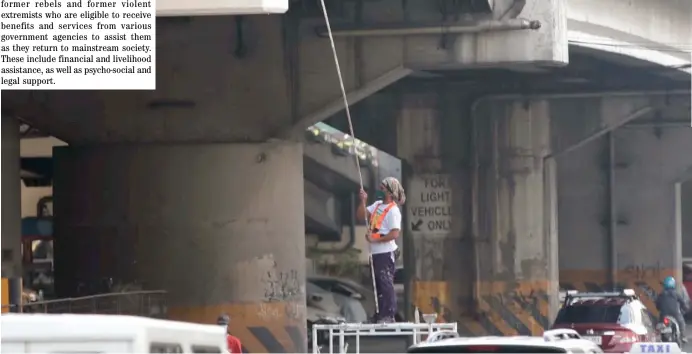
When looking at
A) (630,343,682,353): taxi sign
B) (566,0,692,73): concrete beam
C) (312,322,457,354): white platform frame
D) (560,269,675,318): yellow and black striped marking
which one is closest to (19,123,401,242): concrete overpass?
(560,269,675,318): yellow and black striped marking

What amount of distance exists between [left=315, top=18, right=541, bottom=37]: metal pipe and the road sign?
9383 mm

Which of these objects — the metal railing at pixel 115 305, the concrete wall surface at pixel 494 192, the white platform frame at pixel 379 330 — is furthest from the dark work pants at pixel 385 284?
the concrete wall surface at pixel 494 192

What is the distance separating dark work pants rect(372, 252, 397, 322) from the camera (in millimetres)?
17062

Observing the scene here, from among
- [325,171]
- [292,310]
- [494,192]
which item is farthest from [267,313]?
[325,171]

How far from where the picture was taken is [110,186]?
23438mm

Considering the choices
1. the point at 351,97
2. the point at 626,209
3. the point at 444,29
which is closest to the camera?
the point at 444,29

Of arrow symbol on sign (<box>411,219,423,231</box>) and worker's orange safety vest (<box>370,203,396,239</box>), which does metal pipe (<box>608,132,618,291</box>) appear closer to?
arrow symbol on sign (<box>411,219,423,231</box>)

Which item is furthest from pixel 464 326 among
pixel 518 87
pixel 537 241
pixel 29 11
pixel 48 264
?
pixel 29 11

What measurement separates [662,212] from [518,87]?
586 centimetres

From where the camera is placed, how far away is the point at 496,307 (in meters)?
31.1

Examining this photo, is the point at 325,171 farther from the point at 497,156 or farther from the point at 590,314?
the point at 590,314

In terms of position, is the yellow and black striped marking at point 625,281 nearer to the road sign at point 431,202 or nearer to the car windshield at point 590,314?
the road sign at point 431,202

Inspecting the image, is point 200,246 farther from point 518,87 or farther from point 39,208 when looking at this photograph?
point 39,208

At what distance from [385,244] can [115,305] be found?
5689mm
